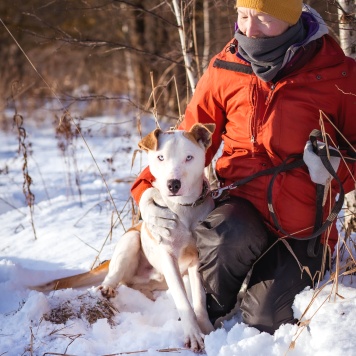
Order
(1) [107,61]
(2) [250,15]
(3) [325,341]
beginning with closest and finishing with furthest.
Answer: (3) [325,341] → (2) [250,15] → (1) [107,61]

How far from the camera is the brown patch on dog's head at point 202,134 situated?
3.10m

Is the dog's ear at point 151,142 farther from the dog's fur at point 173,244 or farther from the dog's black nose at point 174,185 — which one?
the dog's black nose at point 174,185

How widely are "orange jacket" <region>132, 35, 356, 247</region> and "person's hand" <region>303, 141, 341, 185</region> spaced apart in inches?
4.5

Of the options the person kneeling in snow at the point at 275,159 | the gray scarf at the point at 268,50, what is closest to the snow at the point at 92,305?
the person kneeling in snow at the point at 275,159

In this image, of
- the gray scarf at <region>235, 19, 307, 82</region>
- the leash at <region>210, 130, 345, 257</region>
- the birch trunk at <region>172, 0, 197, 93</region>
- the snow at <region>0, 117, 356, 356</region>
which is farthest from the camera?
the birch trunk at <region>172, 0, 197, 93</region>

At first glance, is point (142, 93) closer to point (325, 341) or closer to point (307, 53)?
point (307, 53)

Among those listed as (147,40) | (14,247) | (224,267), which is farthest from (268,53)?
(147,40)

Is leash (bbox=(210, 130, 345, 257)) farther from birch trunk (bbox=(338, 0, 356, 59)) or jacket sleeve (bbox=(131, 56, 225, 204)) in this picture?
birch trunk (bbox=(338, 0, 356, 59))

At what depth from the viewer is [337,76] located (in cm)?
302

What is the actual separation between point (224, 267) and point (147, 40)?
323 inches

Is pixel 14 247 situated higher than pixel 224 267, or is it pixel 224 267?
pixel 224 267

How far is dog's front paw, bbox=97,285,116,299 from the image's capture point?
3400 millimetres

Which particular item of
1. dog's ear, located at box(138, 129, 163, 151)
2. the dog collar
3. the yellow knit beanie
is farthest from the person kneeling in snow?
dog's ear, located at box(138, 129, 163, 151)

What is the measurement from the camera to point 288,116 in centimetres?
305
